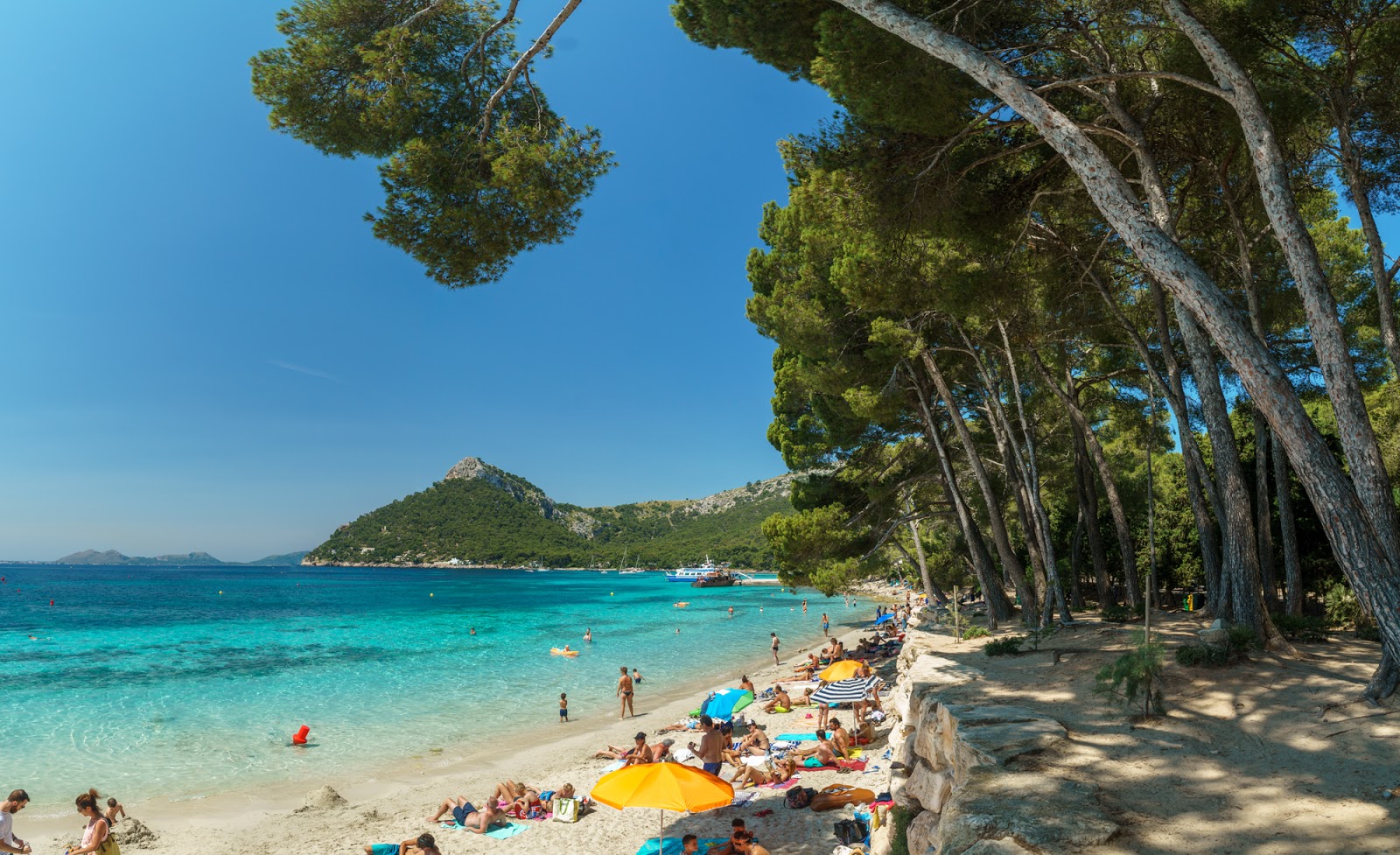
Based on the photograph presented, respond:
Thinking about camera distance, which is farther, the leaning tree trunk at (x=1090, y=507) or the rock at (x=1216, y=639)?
the leaning tree trunk at (x=1090, y=507)

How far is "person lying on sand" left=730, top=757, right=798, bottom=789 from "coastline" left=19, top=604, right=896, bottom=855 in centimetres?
165

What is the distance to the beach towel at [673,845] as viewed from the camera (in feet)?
26.6

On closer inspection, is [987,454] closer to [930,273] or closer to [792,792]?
[930,273]

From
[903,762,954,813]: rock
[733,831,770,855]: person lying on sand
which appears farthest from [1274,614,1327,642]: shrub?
[733,831,770,855]: person lying on sand

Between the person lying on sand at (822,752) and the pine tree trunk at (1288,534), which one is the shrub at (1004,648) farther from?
the pine tree trunk at (1288,534)

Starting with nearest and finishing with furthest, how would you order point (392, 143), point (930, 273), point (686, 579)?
1. point (392, 143)
2. point (930, 273)
3. point (686, 579)

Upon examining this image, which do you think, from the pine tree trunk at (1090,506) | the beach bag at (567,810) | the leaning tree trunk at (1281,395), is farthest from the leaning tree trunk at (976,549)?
the leaning tree trunk at (1281,395)

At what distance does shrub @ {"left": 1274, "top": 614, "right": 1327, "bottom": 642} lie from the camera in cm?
819

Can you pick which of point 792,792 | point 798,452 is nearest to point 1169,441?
point 798,452

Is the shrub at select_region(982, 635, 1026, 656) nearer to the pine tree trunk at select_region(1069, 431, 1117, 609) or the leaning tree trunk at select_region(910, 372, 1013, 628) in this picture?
the leaning tree trunk at select_region(910, 372, 1013, 628)

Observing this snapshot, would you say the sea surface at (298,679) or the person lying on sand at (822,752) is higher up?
the person lying on sand at (822,752)

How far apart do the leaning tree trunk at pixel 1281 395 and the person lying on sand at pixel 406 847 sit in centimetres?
874

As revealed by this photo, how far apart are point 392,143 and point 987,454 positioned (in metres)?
16.6

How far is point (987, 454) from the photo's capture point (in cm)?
1923
